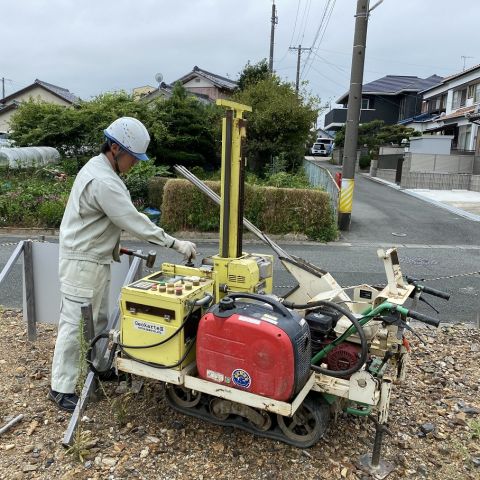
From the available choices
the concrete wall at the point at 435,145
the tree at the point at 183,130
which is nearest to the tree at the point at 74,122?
the tree at the point at 183,130

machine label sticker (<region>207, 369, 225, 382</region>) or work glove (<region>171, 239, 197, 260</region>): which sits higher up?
work glove (<region>171, 239, 197, 260</region>)

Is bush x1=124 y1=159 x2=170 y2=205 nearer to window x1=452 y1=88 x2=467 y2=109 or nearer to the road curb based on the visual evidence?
the road curb

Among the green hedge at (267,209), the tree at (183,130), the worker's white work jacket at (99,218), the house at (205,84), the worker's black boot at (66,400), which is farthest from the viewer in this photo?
the house at (205,84)

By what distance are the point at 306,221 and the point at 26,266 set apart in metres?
7.32

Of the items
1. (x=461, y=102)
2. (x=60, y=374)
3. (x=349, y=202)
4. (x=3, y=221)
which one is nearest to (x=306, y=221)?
(x=349, y=202)

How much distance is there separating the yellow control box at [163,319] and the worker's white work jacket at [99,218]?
36 centimetres

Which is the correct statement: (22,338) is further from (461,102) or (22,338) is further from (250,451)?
(461,102)

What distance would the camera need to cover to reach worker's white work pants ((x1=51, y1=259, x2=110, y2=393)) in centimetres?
305

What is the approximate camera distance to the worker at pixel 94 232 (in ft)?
9.64

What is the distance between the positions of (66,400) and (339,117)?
47.5m

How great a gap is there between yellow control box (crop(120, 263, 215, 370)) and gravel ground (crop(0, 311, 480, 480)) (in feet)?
1.77

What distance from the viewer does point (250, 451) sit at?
283 centimetres

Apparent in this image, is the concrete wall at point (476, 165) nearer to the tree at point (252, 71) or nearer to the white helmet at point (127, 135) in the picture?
the tree at point (252, 71)

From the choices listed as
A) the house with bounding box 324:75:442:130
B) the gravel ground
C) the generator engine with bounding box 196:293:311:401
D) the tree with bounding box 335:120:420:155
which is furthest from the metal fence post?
the house with bounding box 324:75:442:130
